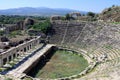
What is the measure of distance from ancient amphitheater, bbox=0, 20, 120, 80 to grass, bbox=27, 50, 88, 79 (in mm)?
1152

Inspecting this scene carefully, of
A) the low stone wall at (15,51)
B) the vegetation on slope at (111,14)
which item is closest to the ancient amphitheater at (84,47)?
the low stone wall at (15,51)

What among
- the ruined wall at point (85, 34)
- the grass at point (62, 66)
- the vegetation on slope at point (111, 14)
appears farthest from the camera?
the vegetation on slope at point (111, 14)

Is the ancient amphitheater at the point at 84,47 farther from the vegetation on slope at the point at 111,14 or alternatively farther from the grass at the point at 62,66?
the vegetation on slope at the point at 111,14

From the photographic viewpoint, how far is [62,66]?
34.1m

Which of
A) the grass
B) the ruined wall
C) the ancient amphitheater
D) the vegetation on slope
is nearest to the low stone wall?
the ancient amphitheater

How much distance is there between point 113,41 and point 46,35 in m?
14.8

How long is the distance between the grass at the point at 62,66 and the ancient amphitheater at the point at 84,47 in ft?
3.78

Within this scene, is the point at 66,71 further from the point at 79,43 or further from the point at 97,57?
the point at 79,43

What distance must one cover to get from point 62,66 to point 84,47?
985 cm

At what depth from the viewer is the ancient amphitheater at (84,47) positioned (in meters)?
28.0

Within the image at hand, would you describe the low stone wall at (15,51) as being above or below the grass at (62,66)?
above

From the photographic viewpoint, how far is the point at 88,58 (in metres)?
36.9

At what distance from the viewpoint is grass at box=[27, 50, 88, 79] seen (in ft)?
99.0

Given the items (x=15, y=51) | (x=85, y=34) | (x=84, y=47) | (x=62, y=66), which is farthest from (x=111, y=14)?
(x=15, y=51)
